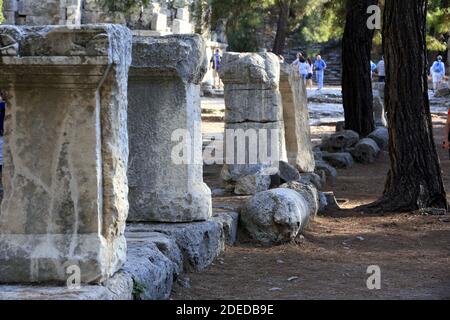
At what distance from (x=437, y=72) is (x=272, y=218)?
1083 inches

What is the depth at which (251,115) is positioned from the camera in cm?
1021

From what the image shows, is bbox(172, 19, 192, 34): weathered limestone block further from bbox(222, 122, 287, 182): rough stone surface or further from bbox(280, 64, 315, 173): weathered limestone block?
bbox(222, 122, 287, 182): rough stone surface

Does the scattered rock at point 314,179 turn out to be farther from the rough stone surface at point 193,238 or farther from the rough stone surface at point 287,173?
the rough stone surface at point 193,238

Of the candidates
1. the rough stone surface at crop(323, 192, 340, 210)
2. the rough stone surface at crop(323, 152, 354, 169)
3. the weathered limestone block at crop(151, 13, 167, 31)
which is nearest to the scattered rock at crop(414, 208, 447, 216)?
the rough stone surface at crop(323, 192, 340, 210)

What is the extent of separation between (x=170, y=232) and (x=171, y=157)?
654 mm

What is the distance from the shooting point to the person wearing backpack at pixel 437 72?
1336 inches

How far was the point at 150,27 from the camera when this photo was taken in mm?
31281

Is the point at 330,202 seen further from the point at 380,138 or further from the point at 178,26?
the point at 178,26

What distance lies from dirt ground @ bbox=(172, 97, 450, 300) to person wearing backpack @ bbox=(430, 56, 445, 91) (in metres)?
24.4

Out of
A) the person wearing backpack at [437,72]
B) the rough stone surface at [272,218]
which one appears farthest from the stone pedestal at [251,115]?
the person wearing backpack at [437,72]

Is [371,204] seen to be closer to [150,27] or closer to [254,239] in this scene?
[254,239]

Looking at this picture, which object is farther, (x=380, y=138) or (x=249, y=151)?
(x=380, y=138)

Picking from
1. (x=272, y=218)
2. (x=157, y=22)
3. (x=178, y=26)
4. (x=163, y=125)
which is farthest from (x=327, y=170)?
(x=178, y=26)

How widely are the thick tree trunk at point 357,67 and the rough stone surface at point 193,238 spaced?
10180mm
